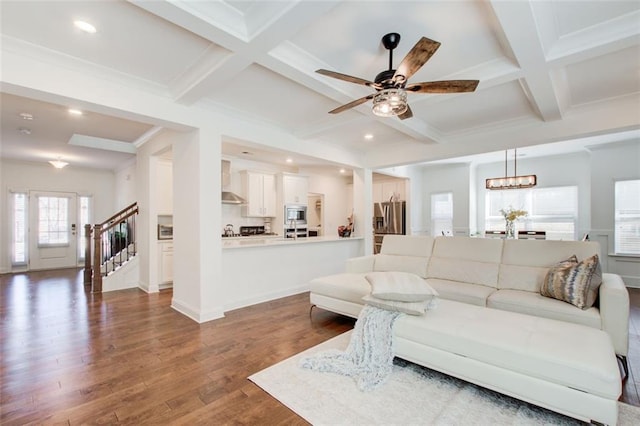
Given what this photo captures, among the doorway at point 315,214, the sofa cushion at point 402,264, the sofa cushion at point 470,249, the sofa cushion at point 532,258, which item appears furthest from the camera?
the doorway at point 315,214

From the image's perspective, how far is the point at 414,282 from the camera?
2723mm

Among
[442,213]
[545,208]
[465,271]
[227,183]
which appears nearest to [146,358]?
[465,271]

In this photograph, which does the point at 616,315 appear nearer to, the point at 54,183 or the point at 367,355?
the point at 367,355

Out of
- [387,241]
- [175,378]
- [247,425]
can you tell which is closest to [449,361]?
[247,425]

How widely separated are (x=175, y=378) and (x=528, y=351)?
Answer: 257 centimetres

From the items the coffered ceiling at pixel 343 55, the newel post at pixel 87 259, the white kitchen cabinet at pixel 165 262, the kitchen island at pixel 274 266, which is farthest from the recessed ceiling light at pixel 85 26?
the newel post at pixel 87 259

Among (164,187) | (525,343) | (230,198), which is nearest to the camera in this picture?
(525,343)

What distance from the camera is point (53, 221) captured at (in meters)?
7.96

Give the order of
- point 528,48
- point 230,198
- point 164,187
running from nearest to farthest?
point 528,48, point 164,187, point 230,198

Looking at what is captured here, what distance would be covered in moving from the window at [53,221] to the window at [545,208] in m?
11.7

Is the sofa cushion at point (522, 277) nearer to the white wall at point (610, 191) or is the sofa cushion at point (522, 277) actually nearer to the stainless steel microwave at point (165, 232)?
the white wall at point (610, 191)

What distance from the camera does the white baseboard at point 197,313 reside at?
3.66m

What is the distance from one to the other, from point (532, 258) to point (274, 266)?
11.2 ft

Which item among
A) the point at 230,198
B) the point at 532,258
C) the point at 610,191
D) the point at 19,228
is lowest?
the point at 532,258
